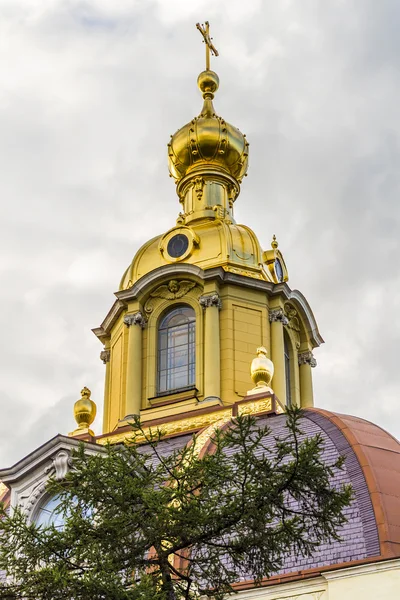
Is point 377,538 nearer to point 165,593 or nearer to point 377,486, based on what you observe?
point 377,486

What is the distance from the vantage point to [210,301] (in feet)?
105

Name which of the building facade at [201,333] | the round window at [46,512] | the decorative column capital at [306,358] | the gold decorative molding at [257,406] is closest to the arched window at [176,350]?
the building facade at [201,333]

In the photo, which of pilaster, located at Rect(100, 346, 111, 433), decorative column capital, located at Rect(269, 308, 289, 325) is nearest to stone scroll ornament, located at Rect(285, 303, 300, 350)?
decorative column capital, located at Rect(269, 308, 289, 325)

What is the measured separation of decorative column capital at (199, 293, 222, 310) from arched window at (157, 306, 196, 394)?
60cm

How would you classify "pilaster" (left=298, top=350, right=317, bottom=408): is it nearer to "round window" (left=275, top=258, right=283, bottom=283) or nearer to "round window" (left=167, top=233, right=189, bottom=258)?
"round window" (left=275, top=258, right=283, bottom=283)

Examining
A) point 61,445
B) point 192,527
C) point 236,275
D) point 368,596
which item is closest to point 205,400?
point 236,275

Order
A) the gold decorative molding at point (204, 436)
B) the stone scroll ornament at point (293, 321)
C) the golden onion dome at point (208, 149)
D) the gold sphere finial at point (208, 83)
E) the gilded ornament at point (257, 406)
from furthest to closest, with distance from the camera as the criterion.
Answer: the gold sphere finial at point (208, 83)
the golden onion dome at point (208, 149)
the stone scroll ornament at point (293, 321)
the gilded ornament at point (257, 406)
the gold decorative molding at point (204, 436)

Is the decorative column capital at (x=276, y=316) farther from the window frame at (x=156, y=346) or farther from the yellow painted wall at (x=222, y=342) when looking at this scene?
Result: the window frame at (x=156, y=346)

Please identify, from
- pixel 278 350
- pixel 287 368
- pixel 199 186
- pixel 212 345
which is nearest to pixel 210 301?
pixel 212 345

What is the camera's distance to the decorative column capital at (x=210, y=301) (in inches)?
1258

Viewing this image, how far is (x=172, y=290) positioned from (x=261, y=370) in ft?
15.9

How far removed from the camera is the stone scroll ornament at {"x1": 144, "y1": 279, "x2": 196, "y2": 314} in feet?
107

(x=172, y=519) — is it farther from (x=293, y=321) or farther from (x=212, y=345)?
(x=293, y=321)

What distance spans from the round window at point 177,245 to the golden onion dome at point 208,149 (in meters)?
→ 3.41
